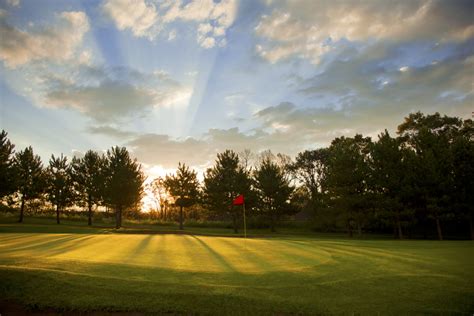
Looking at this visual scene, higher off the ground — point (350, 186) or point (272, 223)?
point (350, 186)

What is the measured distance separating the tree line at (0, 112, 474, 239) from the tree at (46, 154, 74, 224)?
15 centimetres

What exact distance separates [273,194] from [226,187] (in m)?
7.86

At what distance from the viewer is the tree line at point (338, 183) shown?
115 ft

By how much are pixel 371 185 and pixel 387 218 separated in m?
4.46

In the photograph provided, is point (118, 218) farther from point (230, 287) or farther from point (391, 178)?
point (230, 287)

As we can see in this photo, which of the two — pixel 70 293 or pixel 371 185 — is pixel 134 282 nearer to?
pixel 70 293

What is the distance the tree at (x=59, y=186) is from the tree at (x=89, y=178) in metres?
1.13

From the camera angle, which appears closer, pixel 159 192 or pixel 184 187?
pixel 184 187

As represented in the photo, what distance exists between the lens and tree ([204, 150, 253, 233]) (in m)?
47.1

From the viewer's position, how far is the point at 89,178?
50.3 metres

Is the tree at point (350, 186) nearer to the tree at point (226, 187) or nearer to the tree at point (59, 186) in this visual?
the tree at point (226, 187)

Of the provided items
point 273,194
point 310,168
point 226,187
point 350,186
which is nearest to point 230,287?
point 350,186

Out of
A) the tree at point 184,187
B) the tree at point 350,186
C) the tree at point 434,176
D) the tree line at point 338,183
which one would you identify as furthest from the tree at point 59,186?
the tree at point 434,176

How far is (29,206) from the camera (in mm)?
48469
